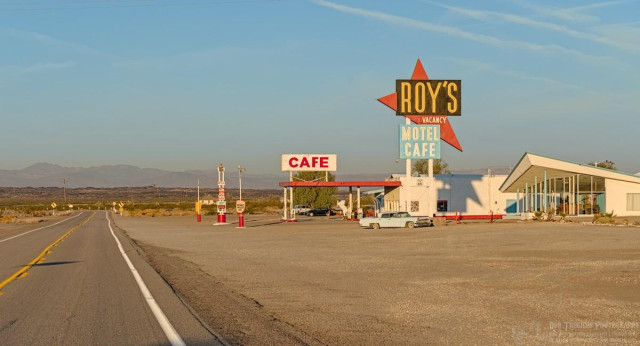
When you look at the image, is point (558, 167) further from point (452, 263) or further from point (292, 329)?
point (292, 329)

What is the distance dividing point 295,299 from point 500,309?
14.1 feet

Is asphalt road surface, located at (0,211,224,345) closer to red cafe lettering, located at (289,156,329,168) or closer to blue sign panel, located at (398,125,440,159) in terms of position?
blue sign panel, located at (398,125,440,159)

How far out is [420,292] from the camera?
15.5 metres

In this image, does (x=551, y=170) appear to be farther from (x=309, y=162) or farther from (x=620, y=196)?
(x=309, y=162)

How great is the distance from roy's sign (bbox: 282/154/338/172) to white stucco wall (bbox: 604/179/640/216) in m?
29.3

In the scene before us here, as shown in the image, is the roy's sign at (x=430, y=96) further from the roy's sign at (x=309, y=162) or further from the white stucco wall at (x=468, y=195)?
the roy's sign at (x=309, y=162)

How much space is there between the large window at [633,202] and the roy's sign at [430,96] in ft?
50.5

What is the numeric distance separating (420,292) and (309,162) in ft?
193

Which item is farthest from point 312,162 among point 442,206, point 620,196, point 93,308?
point 93,308

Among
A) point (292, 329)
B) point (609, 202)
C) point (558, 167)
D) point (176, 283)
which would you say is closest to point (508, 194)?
point (609, 202)

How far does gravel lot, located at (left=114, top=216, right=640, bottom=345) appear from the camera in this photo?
10.6 m

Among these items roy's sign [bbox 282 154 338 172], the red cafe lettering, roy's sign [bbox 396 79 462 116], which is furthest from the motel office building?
the red cafe lettering

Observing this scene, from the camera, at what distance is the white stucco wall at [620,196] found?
2197 inches

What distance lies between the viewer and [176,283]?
58.4 feet
